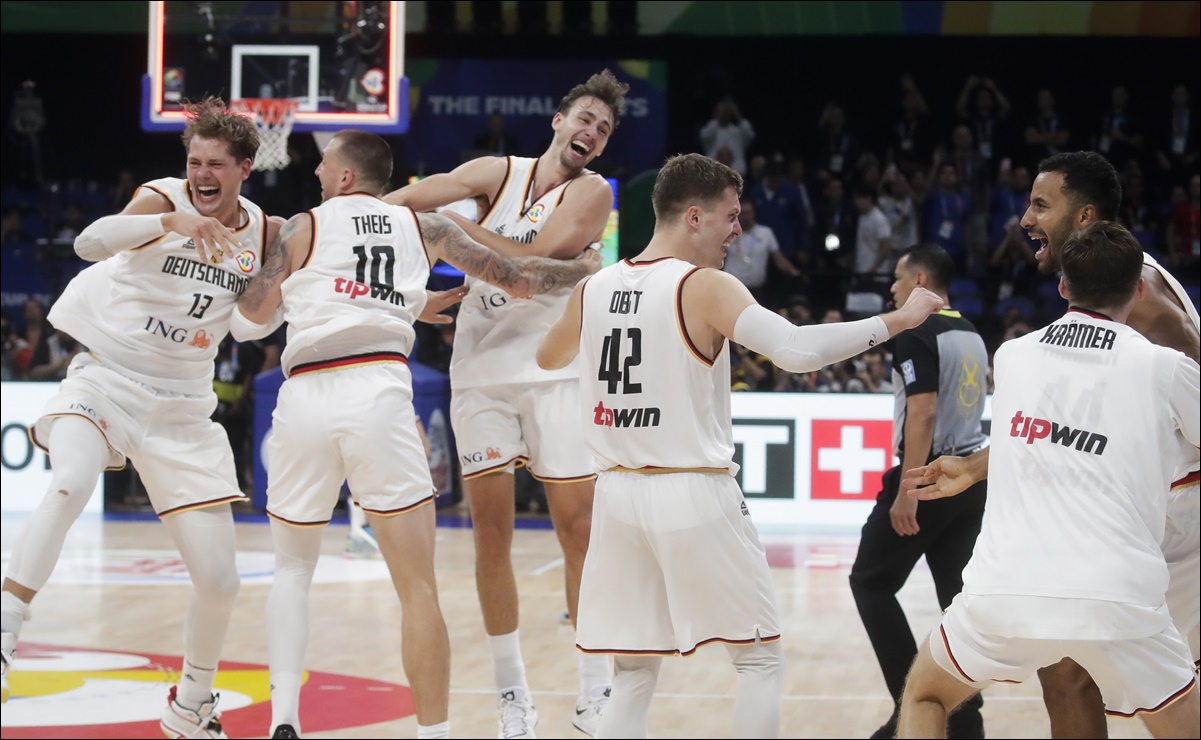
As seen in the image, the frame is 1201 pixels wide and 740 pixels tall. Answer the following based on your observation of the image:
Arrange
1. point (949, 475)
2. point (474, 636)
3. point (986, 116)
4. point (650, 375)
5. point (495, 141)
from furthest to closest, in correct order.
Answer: point (986, 116)
point (495, 141)
point (474, 636)
point (650, 375)
point (949, 475)

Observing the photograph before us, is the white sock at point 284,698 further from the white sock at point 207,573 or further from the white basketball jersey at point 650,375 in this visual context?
the white basketball jersey at point 650,375

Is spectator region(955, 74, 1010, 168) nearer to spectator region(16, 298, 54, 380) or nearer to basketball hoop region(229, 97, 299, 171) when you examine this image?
basketball hoop region(229, 97, 299, 171)

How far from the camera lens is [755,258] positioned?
1667cm

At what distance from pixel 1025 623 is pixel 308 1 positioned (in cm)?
1016

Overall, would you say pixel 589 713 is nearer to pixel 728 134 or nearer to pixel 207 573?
pixel 207 573

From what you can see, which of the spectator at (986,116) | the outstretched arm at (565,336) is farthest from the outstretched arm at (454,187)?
the spectator at (986,116)

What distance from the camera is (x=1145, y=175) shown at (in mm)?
18203

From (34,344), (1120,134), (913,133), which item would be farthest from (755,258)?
(34,344)

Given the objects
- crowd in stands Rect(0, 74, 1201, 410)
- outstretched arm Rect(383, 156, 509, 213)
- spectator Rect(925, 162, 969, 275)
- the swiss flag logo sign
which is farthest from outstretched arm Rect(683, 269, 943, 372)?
spectator Rect(925, 162, 969, 275)

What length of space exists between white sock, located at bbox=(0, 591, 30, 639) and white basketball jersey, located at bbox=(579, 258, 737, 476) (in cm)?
242

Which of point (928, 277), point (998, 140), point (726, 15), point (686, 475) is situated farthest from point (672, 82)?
point (686, 475)

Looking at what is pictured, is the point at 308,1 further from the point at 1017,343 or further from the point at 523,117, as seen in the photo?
the point at 1017,343

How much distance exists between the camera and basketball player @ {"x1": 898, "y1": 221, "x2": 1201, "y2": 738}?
387 centimetres

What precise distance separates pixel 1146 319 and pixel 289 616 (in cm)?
324
